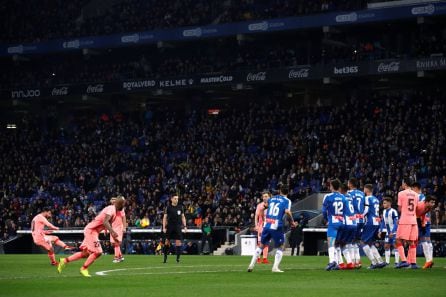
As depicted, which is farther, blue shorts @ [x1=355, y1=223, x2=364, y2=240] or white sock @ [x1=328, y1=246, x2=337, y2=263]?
blue shorts @ [x1=355, y1=223, x2=364, y2=240]

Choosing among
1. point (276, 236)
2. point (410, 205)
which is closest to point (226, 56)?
point (410, 205)

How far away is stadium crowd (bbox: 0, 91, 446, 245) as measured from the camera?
1923 inches

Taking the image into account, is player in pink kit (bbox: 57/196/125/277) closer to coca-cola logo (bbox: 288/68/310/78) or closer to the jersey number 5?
the jersey number 5

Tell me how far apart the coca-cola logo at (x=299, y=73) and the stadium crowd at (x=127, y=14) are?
3.39 m

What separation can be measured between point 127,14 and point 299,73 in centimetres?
1543

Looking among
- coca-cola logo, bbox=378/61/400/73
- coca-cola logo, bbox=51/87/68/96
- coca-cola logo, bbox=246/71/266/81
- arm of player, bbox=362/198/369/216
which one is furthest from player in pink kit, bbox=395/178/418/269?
coca-cola logo, bbox=51/87/68/96

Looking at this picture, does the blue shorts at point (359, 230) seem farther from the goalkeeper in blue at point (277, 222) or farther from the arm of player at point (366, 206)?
the goalkeeper in blue at point (277, 222)

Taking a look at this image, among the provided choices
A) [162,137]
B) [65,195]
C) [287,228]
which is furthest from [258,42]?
[287,228]

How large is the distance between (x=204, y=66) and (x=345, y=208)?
125 ft

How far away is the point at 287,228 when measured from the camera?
4519 centimetres

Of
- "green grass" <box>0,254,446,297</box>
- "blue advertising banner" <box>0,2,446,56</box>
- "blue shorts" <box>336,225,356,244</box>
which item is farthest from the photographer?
"blue advertising banner" <box>0,2,446,56</box>

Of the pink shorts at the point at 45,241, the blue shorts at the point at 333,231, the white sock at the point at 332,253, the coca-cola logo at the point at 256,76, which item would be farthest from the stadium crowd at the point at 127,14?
the white sock at the point at 332,253

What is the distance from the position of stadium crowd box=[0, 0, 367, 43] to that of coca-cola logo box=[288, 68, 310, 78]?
3393 mm

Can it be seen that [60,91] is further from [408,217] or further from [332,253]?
[332,253]
